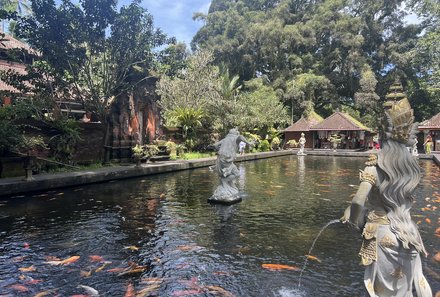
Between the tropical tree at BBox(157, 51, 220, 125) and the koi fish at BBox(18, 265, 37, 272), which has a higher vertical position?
the tropical tree at BBox(157, 51, 220, 125)

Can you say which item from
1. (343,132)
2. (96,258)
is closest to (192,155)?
(96,258)

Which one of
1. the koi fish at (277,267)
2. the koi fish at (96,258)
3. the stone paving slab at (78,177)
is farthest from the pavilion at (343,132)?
the koi fish at (96,258)

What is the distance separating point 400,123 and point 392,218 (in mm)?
777

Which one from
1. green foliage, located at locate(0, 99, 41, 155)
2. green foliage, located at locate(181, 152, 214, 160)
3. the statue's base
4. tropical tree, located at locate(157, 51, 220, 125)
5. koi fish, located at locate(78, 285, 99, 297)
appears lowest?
koi fish, located at locate(78, 285, 99, 297)

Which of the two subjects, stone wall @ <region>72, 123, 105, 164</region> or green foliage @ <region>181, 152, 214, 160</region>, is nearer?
stone wall @ <region>72, 123, 105, 164</region>

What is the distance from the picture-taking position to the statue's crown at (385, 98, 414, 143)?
9.45ft

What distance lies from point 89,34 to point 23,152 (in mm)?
6039

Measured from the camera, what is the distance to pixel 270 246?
585 cm

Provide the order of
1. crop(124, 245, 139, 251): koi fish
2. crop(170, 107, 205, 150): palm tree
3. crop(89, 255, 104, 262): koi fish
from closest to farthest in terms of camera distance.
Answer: crop(89, 255, 104, 262): koi fish
crop(124, 245, 139, 251): koi fish
crop(170, 107, 205, 150): palm tree

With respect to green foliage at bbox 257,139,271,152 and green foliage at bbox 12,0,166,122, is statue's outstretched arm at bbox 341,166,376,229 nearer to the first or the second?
green foliage at bbox 12,0,166,122

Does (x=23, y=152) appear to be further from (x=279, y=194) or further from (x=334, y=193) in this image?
(x=334, y=193)

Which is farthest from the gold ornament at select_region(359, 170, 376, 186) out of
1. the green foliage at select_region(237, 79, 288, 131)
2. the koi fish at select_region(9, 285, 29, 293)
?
the green foliage at select_region(237, 79, 288, 131)

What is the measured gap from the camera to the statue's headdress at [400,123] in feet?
9.46

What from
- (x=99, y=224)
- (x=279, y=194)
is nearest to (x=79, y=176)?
(x=99, y=224)
